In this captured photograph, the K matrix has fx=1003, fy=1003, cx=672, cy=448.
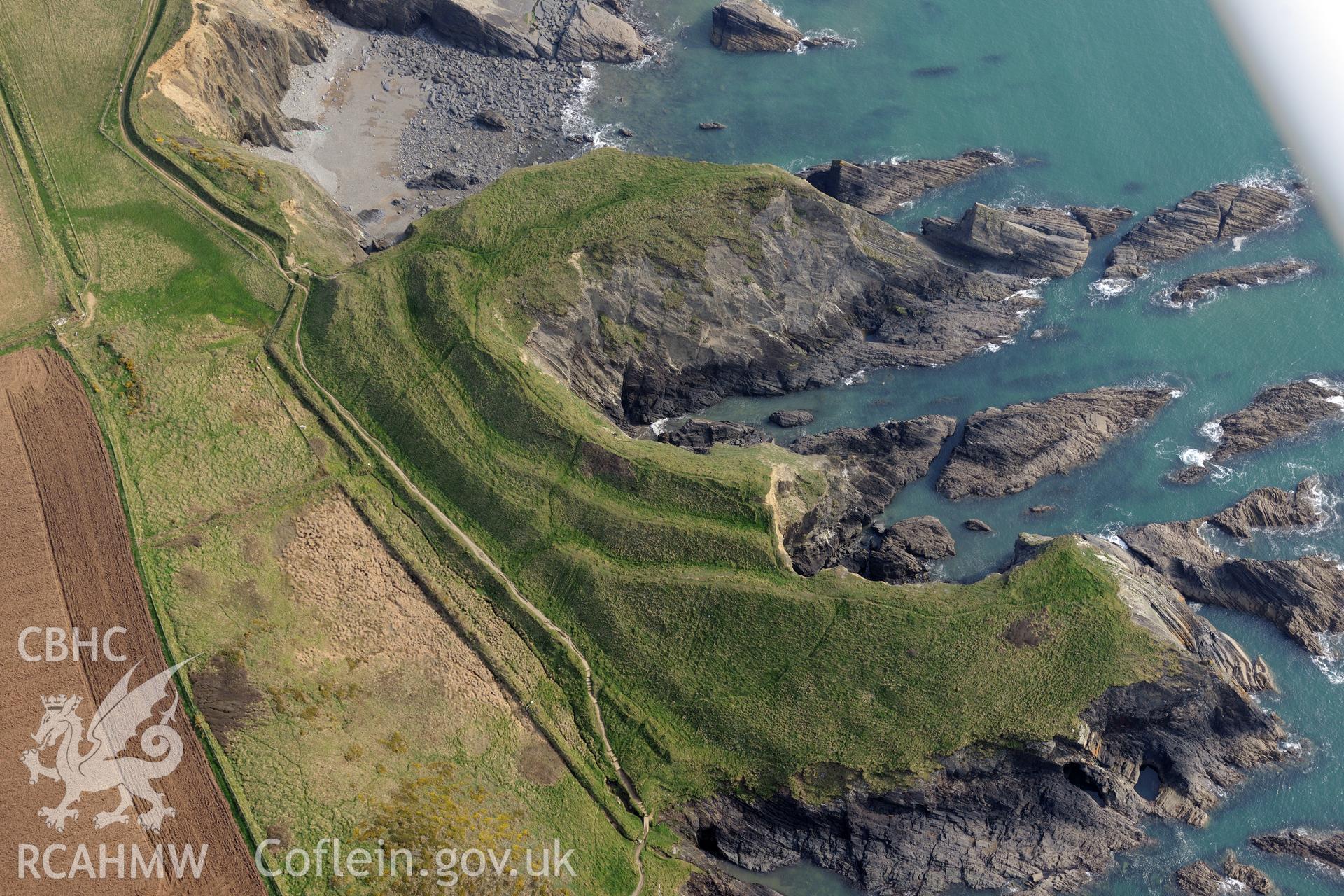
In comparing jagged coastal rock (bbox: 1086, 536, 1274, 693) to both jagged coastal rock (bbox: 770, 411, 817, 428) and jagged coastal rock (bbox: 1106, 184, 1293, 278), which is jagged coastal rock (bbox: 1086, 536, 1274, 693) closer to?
jagged coastal rock (bbox: 770, 411, 817, 428)

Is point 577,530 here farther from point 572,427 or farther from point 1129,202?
point 1129,202

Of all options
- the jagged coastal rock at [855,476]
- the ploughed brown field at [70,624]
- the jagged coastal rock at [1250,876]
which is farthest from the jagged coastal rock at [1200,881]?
the ploughed brown field at [70,624]

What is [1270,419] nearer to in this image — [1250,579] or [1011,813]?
[1250,579]

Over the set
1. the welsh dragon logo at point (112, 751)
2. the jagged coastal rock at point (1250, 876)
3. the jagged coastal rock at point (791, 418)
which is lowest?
the welsh dragon logo at point (112, 751)

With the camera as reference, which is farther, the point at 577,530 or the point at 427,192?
the point at 427,192

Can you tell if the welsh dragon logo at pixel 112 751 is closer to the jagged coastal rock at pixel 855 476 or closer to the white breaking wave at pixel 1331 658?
the jagged coastal rock at pixel 855 476

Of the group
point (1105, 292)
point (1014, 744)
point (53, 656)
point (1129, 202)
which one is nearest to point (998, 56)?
point (1129, 202)

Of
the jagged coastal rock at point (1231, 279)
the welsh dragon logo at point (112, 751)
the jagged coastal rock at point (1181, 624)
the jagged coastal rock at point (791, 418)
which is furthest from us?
the jagged coastal rock at point (1231, 279)
